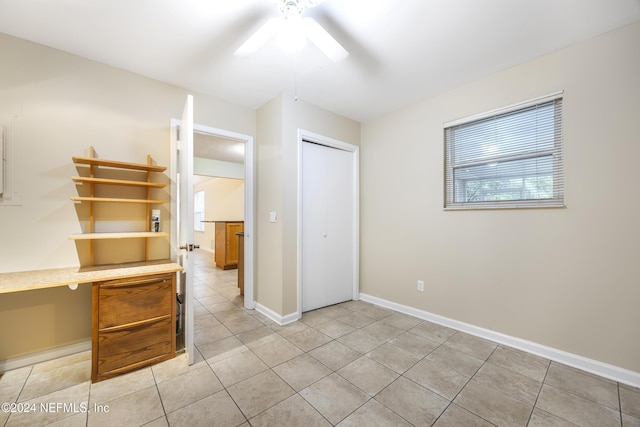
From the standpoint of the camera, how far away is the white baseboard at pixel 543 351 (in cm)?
181

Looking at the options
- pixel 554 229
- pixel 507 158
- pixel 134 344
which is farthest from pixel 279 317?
pixel 507 158

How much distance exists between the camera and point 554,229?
6.90 ft

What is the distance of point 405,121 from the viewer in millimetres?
3115

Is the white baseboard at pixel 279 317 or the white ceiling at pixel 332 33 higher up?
the white ceiling at pixel 332 33

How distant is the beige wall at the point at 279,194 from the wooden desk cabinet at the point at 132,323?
107 cm

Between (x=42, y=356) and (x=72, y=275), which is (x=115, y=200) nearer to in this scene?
(x=72, y=275)

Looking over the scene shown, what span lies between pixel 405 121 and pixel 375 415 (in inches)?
115

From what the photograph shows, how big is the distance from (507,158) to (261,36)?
2.34m

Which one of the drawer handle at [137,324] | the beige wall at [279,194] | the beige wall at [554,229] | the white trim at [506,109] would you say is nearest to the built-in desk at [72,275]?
the drawer handle at [137,324]

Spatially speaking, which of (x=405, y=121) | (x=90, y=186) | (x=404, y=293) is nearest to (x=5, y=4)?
(x=90, y=186)

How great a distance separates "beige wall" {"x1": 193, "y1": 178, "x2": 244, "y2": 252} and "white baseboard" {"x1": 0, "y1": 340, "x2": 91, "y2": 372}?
15.5 ft

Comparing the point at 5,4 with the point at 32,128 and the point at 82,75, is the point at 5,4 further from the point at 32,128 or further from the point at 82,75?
the point at 32,128

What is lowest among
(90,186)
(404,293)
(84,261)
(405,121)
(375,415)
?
(375,415)

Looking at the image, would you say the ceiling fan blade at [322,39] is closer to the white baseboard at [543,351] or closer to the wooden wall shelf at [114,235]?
the wooden wall shelf at [114,235]
